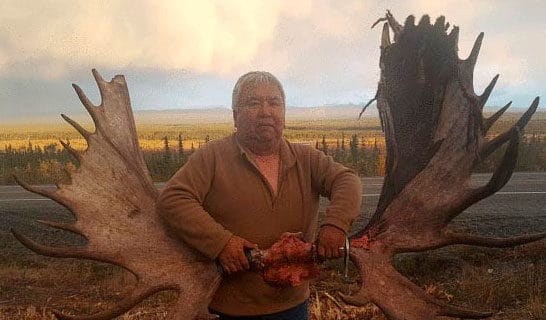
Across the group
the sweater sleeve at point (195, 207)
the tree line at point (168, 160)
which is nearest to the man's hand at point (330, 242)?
the sweater sleeve at point (195, 207)

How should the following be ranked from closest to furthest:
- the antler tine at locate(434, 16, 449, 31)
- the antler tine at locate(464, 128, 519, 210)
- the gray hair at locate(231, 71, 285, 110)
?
the antler tine at locate(464, 128, 519, 210) < the gray hair at locate(231, 71, 285, 110) < the antler tine at locate(434, 16, 449, 31)

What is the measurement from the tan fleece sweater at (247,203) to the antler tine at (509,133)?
0.66m

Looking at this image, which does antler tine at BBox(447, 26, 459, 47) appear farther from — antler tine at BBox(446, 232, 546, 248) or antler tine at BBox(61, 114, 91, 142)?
antler tine at BBox(61, 114, 91, 142)

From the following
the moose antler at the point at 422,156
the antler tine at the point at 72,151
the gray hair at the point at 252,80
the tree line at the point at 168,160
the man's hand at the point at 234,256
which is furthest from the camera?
the tree line at the point at 168,160

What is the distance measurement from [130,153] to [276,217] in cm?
98

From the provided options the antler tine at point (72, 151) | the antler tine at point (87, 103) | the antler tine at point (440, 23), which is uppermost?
the antler tine at point (440, 23)

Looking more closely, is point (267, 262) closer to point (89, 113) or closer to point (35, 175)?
point (89, 113)

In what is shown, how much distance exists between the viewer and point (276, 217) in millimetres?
2936

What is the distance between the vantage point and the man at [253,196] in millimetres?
2818

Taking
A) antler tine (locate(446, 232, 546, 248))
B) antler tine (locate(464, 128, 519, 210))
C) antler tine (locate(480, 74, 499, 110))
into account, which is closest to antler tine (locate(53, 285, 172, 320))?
antler tine (locate(446, 232, 546, 248))

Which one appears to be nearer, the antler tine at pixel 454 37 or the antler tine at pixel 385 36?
the antler tine at pixel 454 37

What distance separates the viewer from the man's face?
2.85 m

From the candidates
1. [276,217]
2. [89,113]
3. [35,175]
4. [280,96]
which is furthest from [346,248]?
[35,175]

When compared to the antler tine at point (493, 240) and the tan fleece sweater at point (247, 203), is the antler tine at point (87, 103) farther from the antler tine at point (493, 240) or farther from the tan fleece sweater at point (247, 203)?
the antler tine at point (493, 240)
